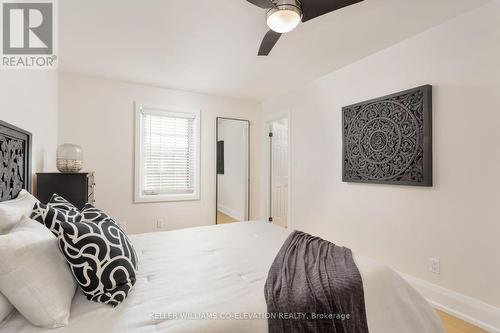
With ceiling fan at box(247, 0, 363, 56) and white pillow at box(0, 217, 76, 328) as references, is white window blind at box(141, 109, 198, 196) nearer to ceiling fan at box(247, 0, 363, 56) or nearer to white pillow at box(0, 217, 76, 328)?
ceiling fan at box(247, 0, 363, 56)

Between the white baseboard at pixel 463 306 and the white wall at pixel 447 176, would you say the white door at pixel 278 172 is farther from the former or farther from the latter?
the white baseboard at pixel 463 306

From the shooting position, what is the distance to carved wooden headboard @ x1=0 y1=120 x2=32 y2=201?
4.92ft

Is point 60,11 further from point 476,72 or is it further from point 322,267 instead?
point 476,72

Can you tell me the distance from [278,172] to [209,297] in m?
3.60

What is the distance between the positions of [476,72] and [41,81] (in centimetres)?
396

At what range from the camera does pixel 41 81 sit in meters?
2.40

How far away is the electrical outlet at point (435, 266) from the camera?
6.95 feet

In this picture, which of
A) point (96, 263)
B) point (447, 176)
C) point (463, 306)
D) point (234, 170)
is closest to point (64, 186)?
point (96, 263)

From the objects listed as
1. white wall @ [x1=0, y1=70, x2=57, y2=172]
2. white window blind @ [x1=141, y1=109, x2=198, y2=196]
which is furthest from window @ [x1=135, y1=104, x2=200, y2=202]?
white wall @ [x1=0, y1=70, x2=57, y2=172]

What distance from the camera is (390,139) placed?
95.5 inches

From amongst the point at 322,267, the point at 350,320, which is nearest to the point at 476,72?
the point at 322,267

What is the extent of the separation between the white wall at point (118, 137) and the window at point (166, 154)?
0.33ft

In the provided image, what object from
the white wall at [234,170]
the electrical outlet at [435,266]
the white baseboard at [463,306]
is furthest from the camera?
the white wall at [234,170]

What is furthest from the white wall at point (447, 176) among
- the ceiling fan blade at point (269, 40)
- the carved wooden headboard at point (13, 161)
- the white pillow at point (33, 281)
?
the carved wooden headboard at point (13, 161)
